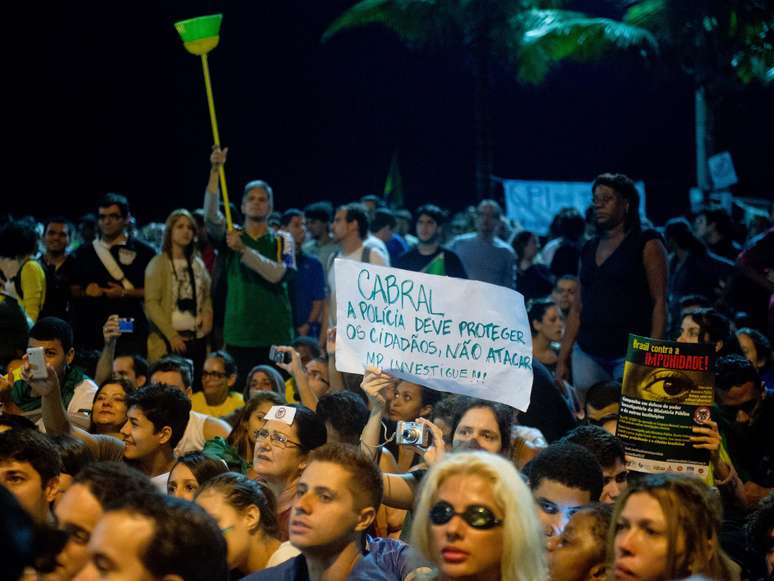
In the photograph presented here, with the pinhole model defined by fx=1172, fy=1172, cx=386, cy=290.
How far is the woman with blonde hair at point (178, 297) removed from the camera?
1031cm

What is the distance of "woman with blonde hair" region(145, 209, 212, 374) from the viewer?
10.3 metres

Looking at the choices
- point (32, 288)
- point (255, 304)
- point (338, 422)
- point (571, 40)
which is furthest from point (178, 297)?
point (571, 40)

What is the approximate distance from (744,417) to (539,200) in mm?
13931

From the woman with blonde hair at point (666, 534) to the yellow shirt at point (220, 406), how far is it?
535cm

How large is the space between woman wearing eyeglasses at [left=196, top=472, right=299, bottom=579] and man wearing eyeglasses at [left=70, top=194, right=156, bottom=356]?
5168 mm

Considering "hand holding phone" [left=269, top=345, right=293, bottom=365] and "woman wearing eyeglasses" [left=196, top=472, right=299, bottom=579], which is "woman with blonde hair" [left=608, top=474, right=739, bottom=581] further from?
"hand holding phone" [left=269, top=345, right=293, bottom=365]

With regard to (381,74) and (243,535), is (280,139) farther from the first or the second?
(243,535)

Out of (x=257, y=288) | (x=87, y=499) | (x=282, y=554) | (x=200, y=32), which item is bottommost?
(x=282, y=554)

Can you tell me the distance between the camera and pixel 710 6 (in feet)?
61.6

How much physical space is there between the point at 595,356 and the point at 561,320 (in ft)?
4.62

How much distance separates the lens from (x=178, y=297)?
10.3m

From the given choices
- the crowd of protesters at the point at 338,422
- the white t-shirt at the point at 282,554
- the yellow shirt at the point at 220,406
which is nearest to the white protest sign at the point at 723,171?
the crowd of protesters at the point at 338,422

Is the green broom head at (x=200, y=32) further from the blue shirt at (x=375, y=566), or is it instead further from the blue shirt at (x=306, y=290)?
the blue shirt at (x=375, y=566)

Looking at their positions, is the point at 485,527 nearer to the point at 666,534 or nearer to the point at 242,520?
the point at 666,534
